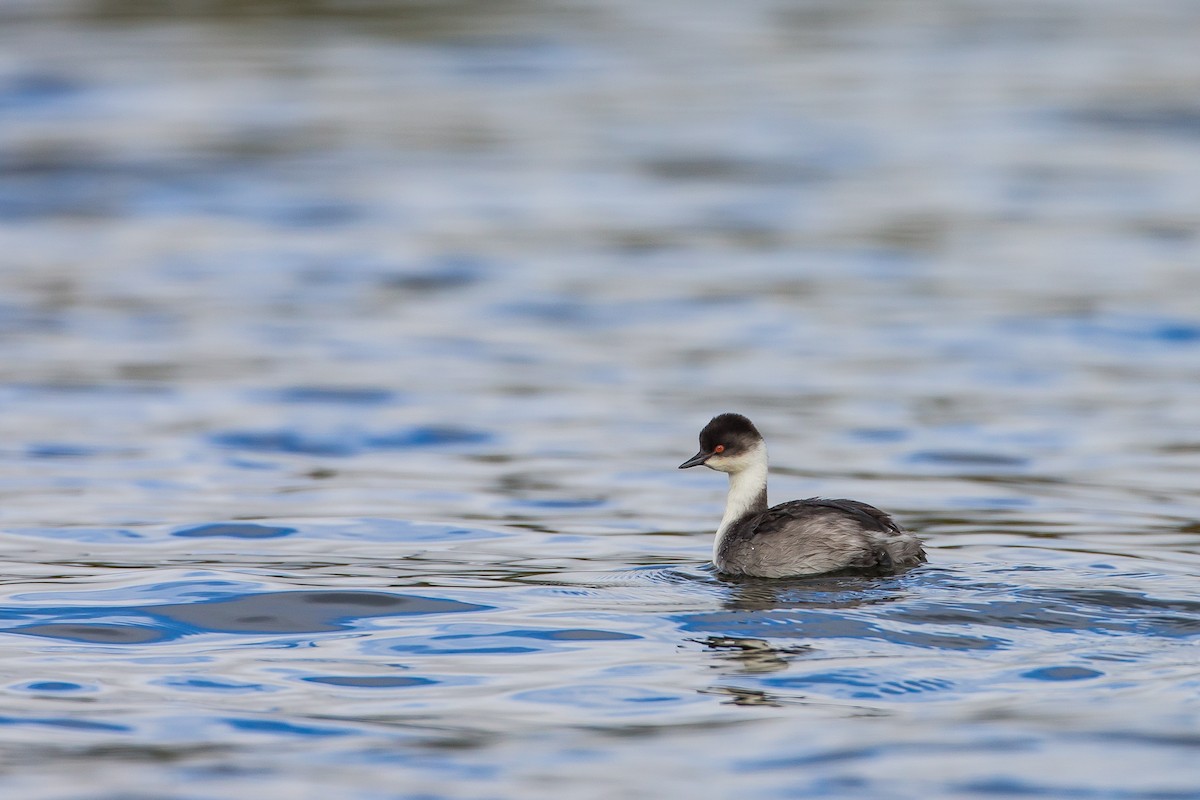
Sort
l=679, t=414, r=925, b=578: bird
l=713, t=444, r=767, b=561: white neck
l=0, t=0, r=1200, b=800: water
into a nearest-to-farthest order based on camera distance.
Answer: l=0, t=0, r=1200, b=800: water < l=679, t=414, r=925, b=578: bird < l=713, t=444, r=767, b=561: white neck

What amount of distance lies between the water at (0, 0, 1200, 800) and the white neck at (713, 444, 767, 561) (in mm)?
560

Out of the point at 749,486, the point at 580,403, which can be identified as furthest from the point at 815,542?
the point at 580,403

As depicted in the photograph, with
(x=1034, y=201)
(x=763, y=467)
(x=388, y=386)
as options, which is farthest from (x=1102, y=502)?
(x=1034, y=201)

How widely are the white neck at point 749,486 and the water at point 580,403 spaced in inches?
22.0

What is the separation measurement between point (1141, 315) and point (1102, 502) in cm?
665

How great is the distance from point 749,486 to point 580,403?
478 centimetres

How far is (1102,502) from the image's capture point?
12164mm

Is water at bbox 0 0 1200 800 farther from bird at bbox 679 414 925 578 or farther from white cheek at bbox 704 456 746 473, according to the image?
white cheek at bbox 704 456 746 473

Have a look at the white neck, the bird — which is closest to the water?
the bird

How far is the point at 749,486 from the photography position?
10.8m

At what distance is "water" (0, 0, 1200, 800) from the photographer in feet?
24.9

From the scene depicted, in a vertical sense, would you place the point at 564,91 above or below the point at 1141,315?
above

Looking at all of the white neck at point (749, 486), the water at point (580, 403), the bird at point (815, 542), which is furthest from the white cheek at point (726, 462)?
the water at point (580, 403)

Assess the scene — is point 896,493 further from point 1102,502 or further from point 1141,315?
point 1141,315
